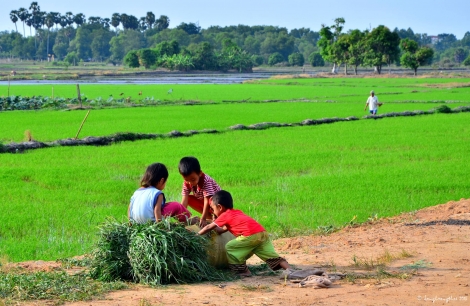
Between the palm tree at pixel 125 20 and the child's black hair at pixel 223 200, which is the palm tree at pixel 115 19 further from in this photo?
the child's black hair at pixel 223 200

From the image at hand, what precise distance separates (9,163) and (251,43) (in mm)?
126588

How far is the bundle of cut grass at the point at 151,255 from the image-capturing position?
538cm

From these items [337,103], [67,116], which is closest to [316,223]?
[67,116]

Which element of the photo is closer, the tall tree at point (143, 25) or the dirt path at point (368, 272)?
the dirt path at point (368, 272)

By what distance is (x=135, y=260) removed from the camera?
5402mm

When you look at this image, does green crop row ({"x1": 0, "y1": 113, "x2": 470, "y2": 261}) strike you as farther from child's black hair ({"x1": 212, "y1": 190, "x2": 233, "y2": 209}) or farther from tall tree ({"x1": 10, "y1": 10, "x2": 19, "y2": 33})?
tall tree ({"x1": 10, "y1": 10, "x2": 19, "y2": 33})

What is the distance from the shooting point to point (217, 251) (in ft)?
19.5

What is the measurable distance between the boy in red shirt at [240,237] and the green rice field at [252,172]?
1430 millimetres

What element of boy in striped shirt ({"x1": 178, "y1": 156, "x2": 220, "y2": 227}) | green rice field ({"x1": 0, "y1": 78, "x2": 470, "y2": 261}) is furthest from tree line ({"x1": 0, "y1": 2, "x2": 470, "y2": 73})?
boy in striped shirt ({"x1": 178, "y1": 156, "x2": 220, "y2": 227})

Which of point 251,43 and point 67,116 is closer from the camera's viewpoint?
point 67,116

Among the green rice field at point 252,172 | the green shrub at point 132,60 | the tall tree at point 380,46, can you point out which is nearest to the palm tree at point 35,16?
the green shrub at point 132,60

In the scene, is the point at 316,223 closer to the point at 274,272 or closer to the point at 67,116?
the point at 274,272

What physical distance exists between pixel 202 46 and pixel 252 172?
7948 centimetres

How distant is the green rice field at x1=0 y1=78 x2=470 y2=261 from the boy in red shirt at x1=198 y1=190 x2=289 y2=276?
1.43 m
